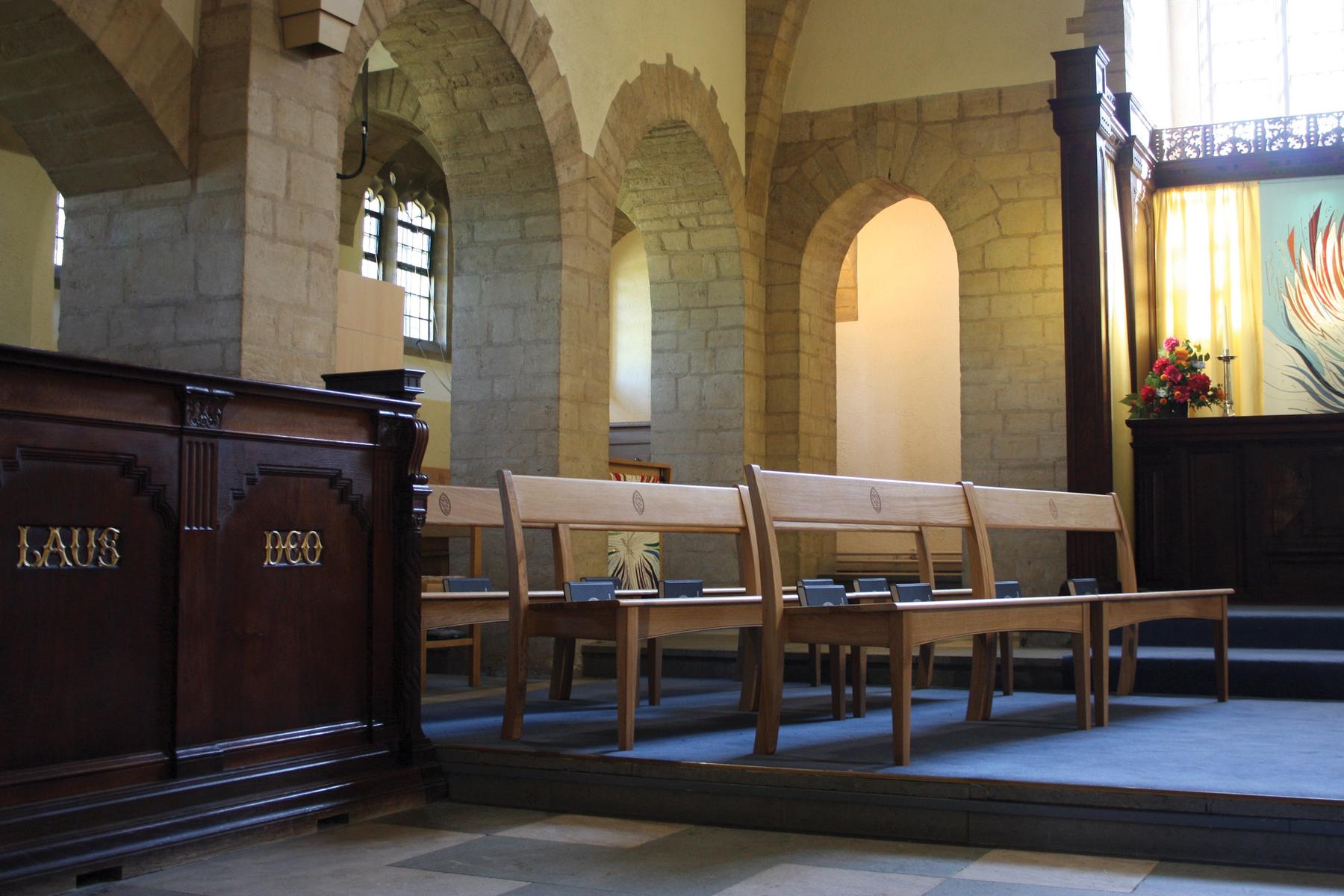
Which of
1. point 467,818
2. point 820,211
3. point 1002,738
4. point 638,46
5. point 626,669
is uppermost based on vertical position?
point 638,46

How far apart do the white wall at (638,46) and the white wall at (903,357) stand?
3.11m

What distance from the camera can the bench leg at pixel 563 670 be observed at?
5.12 metres

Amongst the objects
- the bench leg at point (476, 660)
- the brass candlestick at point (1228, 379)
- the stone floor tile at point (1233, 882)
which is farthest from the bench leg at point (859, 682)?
the brass candlestick at point (1228, 379)

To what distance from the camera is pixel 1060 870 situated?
2.81 meters

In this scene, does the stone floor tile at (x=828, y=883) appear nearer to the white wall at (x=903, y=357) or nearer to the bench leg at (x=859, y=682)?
the bench leg at (x=859, y=682)

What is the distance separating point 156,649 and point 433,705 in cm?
207

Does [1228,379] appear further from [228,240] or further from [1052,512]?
[228,240]

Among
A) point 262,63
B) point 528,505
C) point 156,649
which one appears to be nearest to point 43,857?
point 156,649

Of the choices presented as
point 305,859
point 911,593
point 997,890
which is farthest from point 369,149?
point 997,890

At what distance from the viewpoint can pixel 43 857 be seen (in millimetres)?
2688

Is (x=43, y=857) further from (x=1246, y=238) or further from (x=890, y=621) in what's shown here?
(x=1246, y=238)

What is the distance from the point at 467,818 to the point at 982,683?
Result: 173 centimetres

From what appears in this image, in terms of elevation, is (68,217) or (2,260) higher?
(2,260)

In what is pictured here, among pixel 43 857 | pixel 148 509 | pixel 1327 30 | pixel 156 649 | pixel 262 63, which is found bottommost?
pixel 43 857
